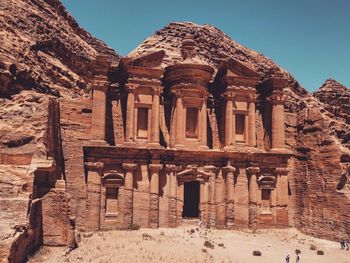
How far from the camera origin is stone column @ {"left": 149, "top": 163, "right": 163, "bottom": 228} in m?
23.1

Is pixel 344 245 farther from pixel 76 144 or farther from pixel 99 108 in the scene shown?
pixel 76 144

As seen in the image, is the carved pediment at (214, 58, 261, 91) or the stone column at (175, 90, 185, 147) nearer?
the stone column at (175, 90, 185, 147)

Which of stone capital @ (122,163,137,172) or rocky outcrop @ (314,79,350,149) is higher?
rocky outcrop @ (314,79,350,149)

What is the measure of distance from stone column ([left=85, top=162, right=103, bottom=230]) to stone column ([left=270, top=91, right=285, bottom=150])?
1256cm

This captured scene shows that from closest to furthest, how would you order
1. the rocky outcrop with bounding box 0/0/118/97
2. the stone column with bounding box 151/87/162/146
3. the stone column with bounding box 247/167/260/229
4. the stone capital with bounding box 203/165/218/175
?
the rocky outcrop with bounding box 0/0/118/97
the stone column with bounding box 151/87/162/146
the stone capital with bounding box 203/165/218/175
the stone column with bounding box 247/167/260/229

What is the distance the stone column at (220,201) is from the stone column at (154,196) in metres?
4.18

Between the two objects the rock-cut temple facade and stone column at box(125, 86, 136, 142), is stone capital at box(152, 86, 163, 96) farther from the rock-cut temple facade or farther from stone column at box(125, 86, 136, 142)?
stone column at box(125, 86, 136, 142)

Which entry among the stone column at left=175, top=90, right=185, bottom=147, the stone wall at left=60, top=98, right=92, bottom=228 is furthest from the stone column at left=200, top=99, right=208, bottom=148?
the stone wall at left=60, top=98, right=92, bottom=228

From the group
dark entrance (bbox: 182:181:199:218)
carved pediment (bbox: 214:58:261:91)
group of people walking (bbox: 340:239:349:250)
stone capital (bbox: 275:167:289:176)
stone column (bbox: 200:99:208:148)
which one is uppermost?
carved pediment (bbox: 214:58:261:91)

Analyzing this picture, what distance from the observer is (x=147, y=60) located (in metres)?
24.9

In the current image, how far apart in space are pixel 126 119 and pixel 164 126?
124 inches

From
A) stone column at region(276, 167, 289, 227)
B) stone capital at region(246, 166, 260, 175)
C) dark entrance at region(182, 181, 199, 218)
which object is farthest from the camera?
dark entrance at region(182, 181, 199, 218)

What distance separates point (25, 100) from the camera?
656 inches

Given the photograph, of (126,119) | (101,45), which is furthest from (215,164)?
(101,45)
